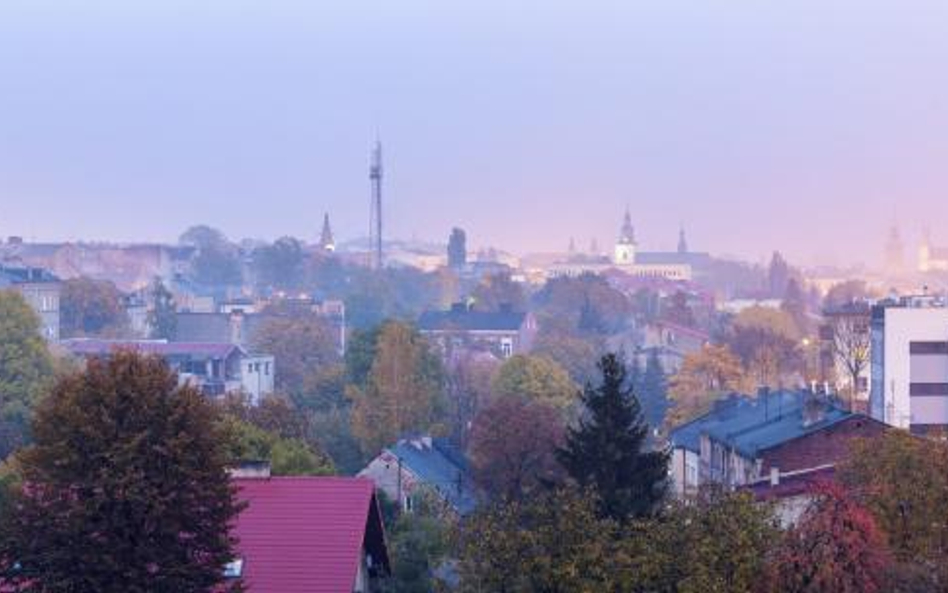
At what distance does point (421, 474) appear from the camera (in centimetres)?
5712

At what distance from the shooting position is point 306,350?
377 feet

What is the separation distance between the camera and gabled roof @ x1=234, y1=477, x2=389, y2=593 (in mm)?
28281

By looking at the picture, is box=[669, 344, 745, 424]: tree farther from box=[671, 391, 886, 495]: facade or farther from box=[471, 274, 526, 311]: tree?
box=[471, 274, 526, 311]: tree

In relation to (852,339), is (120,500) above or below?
above

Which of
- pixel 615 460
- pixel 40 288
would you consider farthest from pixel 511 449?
pixel 40 288

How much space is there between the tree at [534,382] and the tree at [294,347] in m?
24.1

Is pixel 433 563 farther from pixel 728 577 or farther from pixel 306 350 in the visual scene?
pixel 306 350

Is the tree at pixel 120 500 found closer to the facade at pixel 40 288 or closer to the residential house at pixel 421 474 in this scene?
Answer: the residential house at pixel 421 474

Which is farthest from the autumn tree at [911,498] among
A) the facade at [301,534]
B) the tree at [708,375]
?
the tree at [708,375]

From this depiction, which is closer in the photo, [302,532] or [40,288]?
[302,532]

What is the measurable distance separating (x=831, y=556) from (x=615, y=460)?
5.80 metres

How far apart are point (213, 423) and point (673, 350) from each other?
109 m

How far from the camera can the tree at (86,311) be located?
131625 mm

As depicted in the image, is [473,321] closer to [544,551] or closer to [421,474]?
[421,474]
